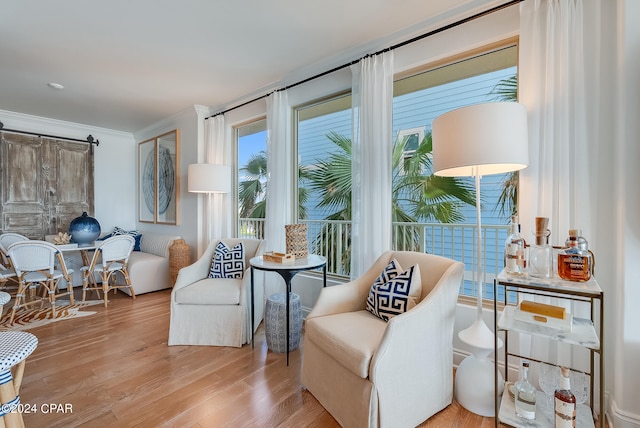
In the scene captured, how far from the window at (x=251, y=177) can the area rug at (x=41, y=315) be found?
1938mm

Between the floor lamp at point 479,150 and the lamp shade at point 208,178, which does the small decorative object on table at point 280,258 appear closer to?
the floor lamp at point 479,150

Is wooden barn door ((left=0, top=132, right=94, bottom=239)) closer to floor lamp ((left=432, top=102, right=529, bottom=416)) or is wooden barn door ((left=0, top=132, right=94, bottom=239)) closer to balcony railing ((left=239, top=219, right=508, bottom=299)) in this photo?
balcony railing ((left=239, top=219, right=508, bottom=299))

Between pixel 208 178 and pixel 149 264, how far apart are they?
5.06 ft

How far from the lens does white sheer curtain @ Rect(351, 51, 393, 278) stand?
7.61ft

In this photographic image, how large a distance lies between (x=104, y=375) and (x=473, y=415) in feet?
7.71

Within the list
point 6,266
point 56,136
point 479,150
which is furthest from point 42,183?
point 479,150

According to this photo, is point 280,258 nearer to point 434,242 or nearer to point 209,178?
point 434,242

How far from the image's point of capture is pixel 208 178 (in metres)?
3.48

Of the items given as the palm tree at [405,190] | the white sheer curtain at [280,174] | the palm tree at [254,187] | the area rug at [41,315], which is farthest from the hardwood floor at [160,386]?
the palm tree at [254,187]

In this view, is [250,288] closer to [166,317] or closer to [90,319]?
[166,317]

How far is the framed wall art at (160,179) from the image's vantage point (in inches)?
174

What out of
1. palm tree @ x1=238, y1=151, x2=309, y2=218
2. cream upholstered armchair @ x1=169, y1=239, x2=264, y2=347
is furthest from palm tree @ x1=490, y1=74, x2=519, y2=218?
palm tree @ x1=238, y1=151, x2=309, y2=218

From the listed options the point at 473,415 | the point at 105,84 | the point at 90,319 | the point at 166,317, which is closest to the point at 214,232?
the point at 166,317

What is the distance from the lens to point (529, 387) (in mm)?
1496
